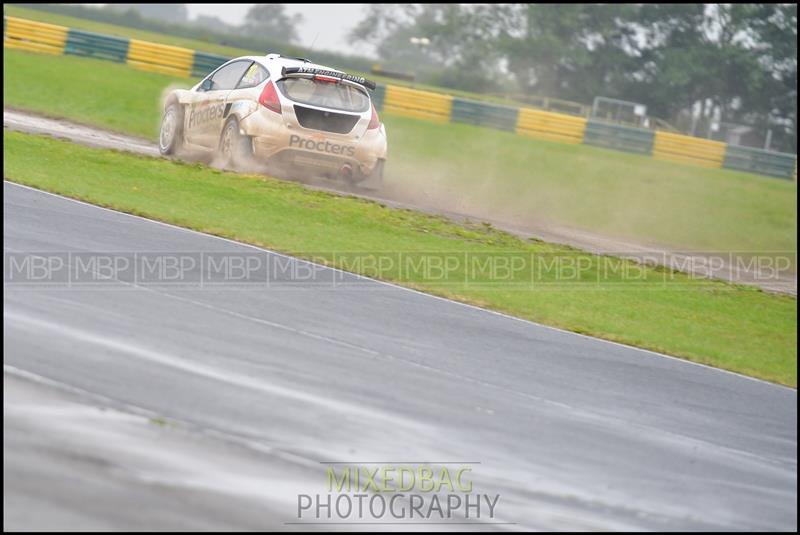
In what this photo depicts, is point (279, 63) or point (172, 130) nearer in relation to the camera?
point (279, 63)

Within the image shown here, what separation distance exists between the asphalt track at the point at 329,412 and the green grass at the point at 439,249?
3.22 feet

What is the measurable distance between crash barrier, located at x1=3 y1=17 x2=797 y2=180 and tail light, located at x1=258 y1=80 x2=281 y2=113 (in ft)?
55.5

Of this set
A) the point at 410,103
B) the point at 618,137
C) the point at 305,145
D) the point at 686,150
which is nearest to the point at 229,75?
the point at 305,145

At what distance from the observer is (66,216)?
11.6 m

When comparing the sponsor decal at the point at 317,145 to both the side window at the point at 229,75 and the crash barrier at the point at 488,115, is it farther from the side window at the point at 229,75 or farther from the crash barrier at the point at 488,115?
the crash barrier at the point at 488,115

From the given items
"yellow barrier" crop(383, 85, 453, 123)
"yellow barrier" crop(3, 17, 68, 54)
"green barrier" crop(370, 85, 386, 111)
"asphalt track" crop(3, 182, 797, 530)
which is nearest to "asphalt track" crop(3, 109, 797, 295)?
"asphalt track" crop(3, 182, 797, 530)

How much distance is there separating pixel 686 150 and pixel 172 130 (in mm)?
19777

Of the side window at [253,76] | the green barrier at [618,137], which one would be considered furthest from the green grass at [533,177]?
the side window at [253,76]

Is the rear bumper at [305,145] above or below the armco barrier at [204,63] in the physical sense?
below

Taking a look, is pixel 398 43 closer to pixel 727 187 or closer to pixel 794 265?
pixel 727 187

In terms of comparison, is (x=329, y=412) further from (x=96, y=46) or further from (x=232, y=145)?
(x=96, y=46)

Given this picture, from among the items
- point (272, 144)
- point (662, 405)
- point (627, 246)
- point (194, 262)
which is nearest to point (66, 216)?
point (194, 262)

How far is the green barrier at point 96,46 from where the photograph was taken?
107 feet

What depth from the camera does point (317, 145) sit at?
49.0ft
